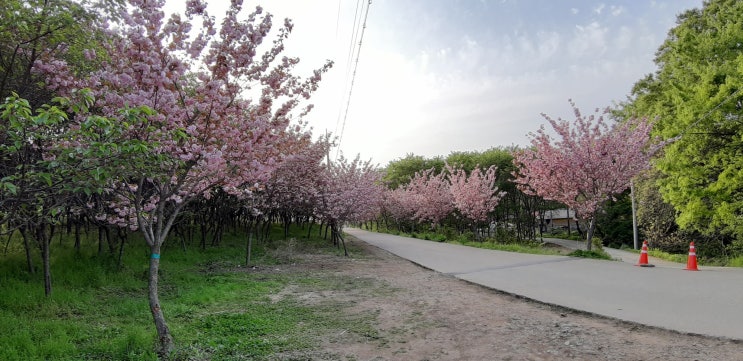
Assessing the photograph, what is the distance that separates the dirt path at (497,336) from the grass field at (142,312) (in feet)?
1.79

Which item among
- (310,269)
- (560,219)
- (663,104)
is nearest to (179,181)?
(310,269)

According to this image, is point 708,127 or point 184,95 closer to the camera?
point 184,95

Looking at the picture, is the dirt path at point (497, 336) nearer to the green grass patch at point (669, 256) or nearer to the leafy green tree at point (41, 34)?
the leafy green tree at point (41, 34)

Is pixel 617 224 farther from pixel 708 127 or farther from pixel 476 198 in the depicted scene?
pixel 708 127

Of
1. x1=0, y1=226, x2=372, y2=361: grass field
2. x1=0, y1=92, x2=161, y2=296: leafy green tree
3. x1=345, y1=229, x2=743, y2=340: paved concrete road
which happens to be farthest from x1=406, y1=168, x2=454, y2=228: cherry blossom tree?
x1=0, y1=92, x2=161, y2=296: leafy green tree

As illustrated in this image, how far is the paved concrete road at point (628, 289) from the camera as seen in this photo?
5484mm

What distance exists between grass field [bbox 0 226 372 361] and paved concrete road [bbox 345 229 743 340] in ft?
11.2

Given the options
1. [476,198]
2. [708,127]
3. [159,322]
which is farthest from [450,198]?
[159,322]

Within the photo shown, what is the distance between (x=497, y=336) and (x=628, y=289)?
12.9 feet

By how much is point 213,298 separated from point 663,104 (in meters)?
21.9

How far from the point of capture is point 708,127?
17125 millimetres

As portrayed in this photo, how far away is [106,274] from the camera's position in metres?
8.87

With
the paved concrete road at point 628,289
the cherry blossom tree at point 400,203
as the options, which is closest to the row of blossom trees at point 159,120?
the paved concrete road at point 628,289

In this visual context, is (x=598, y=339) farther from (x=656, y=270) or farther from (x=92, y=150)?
(x=656, y=270)
